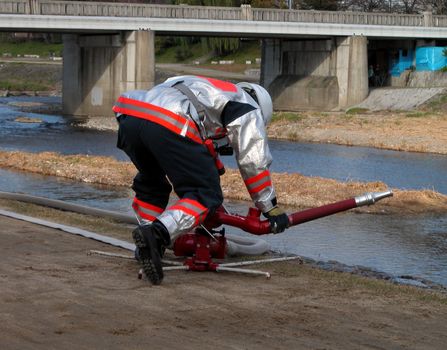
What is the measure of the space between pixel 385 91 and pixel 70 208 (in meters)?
43.2

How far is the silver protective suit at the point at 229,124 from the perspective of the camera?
8.34 meters

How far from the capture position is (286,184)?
22.1 meters

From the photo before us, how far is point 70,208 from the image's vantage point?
49.8 feet

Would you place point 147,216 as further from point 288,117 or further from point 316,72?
point 316,72

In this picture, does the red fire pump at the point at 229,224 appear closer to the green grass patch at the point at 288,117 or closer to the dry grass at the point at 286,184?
the dry grass at the point at 286,184

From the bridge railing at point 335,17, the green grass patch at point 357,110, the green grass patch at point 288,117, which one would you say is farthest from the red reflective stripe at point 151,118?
the bridge railing at point 335,17

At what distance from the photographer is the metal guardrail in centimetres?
4816

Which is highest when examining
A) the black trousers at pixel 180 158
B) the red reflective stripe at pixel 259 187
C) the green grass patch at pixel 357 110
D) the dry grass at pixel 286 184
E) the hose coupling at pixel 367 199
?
the black trousers at pixel 180 158

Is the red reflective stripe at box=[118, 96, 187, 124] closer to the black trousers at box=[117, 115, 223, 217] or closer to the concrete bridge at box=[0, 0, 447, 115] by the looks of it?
the black trousers at box=[117, 115, 223, 217]

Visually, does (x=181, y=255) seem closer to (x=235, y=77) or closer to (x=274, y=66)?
(x=274, y=66)

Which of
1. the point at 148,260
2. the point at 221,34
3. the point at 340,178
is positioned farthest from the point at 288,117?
the point at 148,260

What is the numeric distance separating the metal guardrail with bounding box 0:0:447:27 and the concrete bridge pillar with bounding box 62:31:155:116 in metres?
1.40

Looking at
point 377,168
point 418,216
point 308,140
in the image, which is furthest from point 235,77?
point 418,216

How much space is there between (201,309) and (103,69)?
48013 mm
